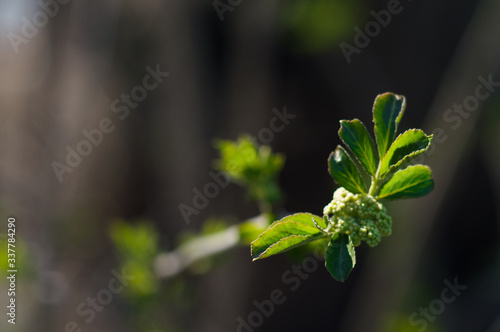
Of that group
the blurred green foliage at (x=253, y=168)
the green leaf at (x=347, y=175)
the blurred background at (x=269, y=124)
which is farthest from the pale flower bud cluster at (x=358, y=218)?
the blurred background at (x=269, y=124)

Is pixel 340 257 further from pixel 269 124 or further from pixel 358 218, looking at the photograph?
pixel 269 124

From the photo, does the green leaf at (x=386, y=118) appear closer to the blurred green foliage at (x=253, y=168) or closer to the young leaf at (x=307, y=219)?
the young leaf at (x=307, y=219)

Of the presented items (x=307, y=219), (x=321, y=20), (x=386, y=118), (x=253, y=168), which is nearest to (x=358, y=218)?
(x=307, y=219)

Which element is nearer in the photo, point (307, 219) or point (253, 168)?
point (307, 219)

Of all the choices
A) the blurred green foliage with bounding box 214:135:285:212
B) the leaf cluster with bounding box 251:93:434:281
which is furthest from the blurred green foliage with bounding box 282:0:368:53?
the leaf cluster with bounding box 251:93:434:281

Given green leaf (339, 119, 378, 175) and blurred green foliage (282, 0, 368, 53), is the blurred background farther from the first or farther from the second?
green leaf (339, 119, 378, 175)

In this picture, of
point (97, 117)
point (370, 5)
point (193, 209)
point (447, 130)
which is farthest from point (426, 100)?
point (97, 117)

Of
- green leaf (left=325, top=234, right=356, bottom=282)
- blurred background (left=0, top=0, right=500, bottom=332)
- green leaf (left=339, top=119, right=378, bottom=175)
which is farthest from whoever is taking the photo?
blurred background (left=0, top=0, right=500, bottom=332)
